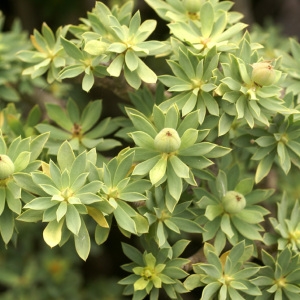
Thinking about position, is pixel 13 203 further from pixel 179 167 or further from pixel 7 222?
pixel 179 167

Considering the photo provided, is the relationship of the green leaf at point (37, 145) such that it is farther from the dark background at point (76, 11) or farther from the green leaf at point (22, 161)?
the dark background at point (76, 11)

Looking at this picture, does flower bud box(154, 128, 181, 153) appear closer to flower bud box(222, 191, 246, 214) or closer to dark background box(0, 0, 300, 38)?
flower bud box(222, 191, 246, 214)

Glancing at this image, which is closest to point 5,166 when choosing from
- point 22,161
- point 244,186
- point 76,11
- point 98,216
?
point 22,161

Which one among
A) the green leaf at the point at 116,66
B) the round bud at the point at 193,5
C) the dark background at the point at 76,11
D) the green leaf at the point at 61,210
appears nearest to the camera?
the green leaf at the point at 61,210

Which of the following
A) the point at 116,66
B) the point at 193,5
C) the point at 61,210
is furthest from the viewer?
the point at 193,5

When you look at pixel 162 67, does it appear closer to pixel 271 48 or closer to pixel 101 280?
pixel 271 48

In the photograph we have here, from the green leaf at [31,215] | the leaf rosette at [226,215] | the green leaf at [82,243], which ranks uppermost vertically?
the green leaf at [31,215]

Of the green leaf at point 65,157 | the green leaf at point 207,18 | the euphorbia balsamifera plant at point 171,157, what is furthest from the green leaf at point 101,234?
the green leaf at point 207,18

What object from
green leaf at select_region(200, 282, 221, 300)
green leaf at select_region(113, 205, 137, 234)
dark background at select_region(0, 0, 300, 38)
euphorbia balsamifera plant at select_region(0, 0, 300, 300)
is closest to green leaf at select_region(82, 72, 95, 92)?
euphorbia balsamifera plant at select_region(0, 0, 300, 300)
